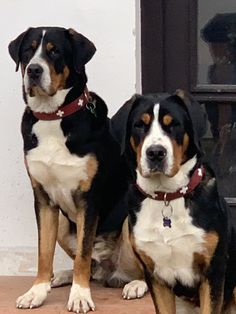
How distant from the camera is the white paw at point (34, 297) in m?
4.62

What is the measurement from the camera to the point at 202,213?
386 cm

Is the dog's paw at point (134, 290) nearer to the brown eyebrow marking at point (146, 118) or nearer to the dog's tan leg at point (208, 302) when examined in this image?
the dog's tan leg at point (208, 302)

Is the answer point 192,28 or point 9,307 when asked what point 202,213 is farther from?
point 192,28

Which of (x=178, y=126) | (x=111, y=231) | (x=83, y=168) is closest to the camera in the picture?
(x=178, y=126)

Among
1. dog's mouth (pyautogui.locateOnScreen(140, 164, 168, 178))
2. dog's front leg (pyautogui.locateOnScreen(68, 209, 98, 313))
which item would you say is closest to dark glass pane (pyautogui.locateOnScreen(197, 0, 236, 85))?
dog's front leg (pyautogui.locateOnScreen(68, 209, 98, 313))

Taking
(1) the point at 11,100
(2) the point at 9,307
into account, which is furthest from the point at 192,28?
(2) the point at 9,307

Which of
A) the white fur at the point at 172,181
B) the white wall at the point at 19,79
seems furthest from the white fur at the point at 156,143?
the white wall at the point at 19,79

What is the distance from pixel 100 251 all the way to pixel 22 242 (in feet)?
1.88

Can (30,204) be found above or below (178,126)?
below

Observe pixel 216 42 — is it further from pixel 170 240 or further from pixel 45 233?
pixel 170 240

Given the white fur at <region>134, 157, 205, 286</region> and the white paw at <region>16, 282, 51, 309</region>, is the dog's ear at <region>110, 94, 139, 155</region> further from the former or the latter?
the white paw at <region>16, 282, 51, 309</region>

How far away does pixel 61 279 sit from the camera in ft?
16.6

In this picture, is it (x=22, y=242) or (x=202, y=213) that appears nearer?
(x=202, y=213)

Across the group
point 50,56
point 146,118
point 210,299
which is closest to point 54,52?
point 50,56
